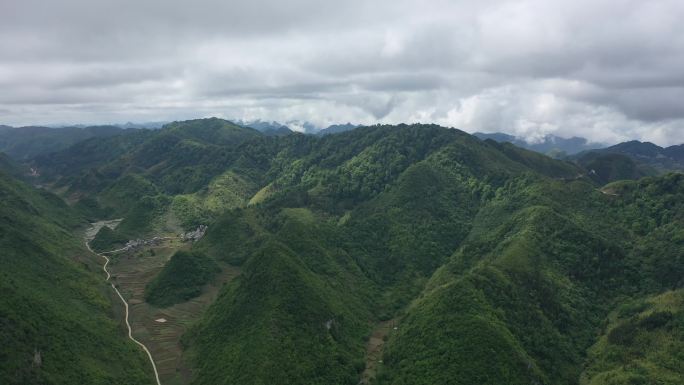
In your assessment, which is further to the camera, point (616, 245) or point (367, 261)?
point (367, 261)

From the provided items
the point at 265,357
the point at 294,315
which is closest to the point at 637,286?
the point at 294,315

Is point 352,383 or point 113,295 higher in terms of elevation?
point 113,295

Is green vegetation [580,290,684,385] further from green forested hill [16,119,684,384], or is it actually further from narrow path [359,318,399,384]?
narrow path [359,318,399,384]

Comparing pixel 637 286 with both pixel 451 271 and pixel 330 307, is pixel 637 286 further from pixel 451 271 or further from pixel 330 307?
pixel 330 307

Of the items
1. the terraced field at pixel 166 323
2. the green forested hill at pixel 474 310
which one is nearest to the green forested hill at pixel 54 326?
the terraced field at pixel 166 323

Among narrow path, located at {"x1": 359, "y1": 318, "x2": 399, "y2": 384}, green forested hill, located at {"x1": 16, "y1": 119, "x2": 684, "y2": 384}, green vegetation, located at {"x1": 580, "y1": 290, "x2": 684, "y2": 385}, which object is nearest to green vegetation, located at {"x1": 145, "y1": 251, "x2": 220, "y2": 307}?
green forested hill, located at {"x1": 16, "y1": 119, "x2": 684, "y2": 384}

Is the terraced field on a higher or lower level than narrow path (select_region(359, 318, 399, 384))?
higher

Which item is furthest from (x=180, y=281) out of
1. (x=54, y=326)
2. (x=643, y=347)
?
(x=643, y=347)

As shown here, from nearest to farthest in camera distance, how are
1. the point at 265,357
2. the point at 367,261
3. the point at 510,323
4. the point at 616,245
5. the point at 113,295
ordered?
the point at 265,357
the point at 510,323
the point at 616,245
the point at 113,295
the point at 367,261
